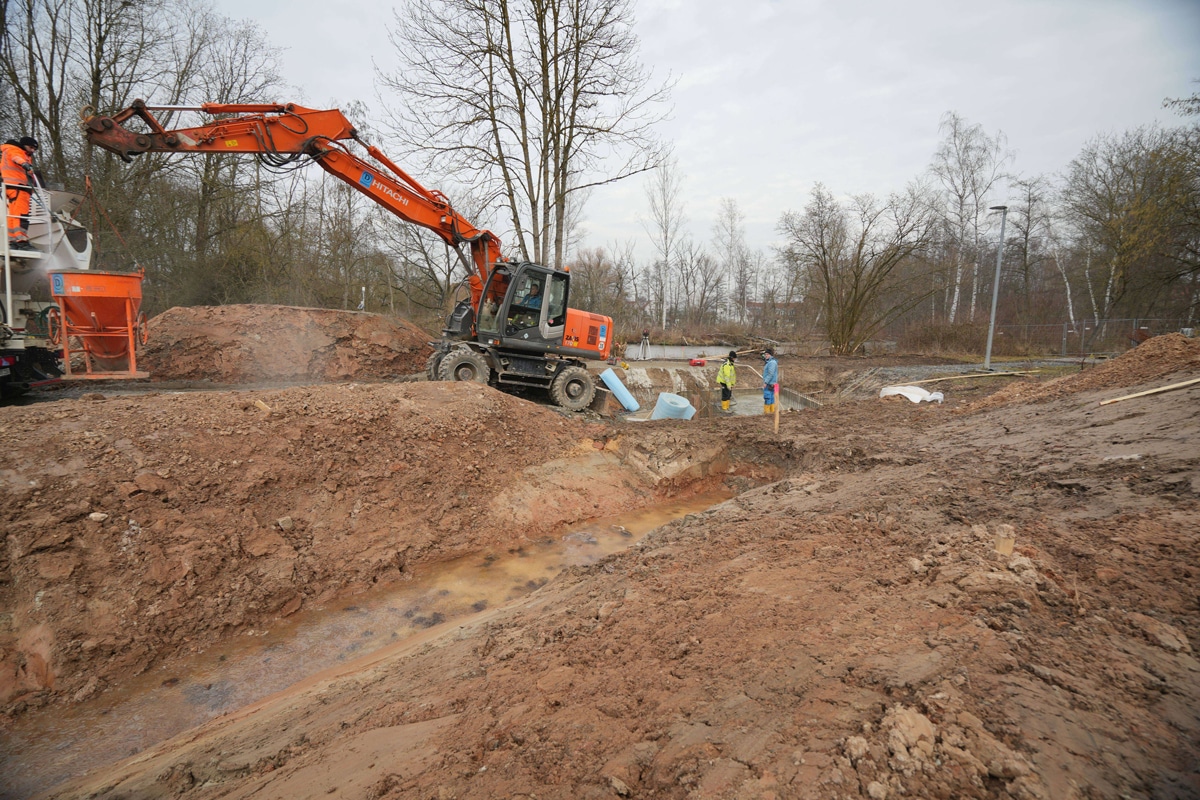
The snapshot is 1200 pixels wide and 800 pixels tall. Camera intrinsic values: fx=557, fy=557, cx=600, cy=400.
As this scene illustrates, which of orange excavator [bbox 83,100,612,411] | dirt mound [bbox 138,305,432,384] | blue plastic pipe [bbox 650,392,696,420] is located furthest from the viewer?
dirt mound [bbox 138,305,432,384]

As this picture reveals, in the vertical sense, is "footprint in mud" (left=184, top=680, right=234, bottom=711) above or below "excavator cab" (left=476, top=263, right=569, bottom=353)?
below

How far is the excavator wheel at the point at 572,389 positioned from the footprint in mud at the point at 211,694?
814 centimetres

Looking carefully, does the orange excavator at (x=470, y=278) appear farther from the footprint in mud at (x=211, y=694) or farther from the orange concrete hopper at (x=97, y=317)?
the footprint in mud at (x=211, y=694)

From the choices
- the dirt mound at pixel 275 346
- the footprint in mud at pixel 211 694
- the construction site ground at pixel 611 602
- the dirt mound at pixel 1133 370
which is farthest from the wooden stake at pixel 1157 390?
the dirt mound at pixel 275 346

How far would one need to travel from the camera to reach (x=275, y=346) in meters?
13.1

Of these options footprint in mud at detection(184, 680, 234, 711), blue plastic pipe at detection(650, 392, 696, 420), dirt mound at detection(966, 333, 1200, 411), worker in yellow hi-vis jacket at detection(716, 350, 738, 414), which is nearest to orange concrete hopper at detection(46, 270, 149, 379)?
footprint in mud at detection(184, 680, 234, 711)

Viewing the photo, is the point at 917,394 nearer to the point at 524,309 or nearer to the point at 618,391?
the point at 618,391

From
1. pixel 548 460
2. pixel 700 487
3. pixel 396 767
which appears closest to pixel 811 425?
pixel 700 487

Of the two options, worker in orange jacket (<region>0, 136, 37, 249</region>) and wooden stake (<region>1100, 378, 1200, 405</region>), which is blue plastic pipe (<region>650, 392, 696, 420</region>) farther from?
worker in orange jacket (<region>0, 136, 37, 249</region>)

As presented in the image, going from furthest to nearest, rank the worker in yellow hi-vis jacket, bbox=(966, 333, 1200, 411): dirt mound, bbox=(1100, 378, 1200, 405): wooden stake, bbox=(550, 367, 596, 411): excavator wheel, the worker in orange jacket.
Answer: the worker in yellow hi-vis jacket
bbox=(550, 367, 596, 411): excavator wheel
the worker in orange jacket
bbox=(966, 333, 1200, 411): dirt mound
bbox=(1100, 378, 1200, 405): wooden stake

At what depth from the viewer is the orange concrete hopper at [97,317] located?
8.03 metres

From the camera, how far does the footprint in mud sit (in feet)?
13.0

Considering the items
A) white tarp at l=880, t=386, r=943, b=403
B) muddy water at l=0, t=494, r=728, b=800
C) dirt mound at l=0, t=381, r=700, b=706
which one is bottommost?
muddy water at l=0, t=494, r=728, b=800

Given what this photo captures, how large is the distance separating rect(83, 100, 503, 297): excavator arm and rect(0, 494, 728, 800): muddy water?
6900 millimetres
